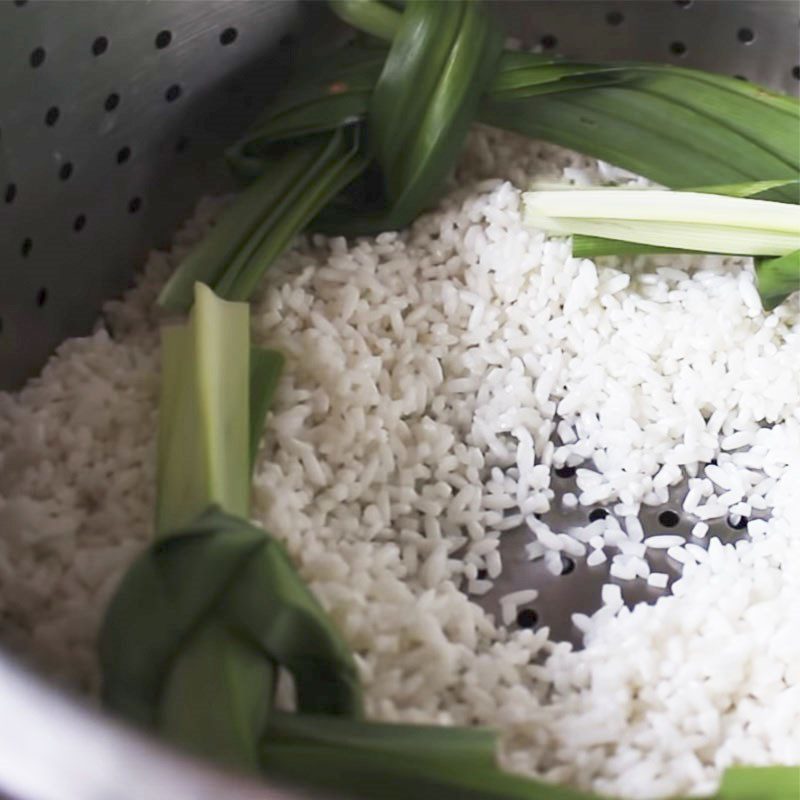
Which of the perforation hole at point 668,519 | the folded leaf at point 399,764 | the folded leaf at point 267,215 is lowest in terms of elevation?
the folded leaf at point 399,764

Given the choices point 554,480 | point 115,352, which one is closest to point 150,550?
point 115,352

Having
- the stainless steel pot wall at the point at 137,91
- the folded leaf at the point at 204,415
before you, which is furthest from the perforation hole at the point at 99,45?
the folded leaf at the point at 204,415

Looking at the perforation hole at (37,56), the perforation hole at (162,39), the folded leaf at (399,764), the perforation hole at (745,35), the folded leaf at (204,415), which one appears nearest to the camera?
the folded leaf at (399,764)

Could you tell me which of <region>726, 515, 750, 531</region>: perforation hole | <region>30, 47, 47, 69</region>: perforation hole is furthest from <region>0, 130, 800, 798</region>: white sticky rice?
<region>30, 47, 47, 69</region>: perforation hole

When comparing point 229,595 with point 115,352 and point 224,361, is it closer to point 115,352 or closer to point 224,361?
point 224,361

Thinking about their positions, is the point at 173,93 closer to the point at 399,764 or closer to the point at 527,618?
the point at 527,618

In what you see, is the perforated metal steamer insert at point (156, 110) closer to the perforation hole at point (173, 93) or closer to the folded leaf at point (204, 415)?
the perforation hole at point (173, 93)

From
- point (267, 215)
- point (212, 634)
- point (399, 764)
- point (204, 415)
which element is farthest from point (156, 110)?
point (399, 764)
